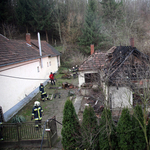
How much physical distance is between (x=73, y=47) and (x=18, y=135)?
25.9 meters

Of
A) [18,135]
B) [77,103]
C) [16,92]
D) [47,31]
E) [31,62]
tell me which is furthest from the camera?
[47,31]

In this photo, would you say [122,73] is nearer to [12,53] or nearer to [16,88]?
[16,88]

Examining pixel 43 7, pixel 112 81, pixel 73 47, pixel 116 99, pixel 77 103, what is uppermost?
pixel 43 7

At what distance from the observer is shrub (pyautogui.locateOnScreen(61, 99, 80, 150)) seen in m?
5.39

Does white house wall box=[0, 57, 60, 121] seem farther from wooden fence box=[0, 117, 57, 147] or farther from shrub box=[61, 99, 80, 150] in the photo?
shrub box=[61, 99, 80, 150]

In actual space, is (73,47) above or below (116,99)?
above

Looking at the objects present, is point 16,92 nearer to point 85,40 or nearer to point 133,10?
point 85,40

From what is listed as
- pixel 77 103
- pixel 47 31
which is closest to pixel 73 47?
pixel 47 31

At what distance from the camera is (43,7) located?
31.0m

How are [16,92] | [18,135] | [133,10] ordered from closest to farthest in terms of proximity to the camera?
1. [18,135]
2. [16,92]
3. [133,10]

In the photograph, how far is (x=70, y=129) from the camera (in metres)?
5.39

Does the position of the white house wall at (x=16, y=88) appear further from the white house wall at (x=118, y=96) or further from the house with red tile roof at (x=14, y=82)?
the white house wall at (x=118, y=96)

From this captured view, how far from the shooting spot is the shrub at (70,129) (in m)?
5.39

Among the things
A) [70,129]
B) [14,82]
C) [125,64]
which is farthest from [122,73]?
[14,82]
